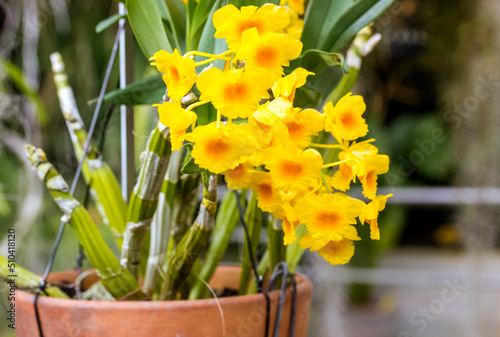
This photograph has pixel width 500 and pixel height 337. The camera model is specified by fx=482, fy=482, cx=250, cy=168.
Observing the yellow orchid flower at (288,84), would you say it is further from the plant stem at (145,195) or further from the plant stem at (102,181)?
the plant stem at (102,181)

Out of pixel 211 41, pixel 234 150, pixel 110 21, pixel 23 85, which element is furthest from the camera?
pixel 23 85

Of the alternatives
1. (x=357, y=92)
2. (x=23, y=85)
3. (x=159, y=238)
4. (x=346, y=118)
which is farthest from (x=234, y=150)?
(x=357, y=92)

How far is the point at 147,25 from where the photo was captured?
458 mm

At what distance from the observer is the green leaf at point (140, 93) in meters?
0.46

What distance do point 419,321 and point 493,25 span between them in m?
1.40

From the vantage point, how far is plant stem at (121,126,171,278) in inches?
17.6

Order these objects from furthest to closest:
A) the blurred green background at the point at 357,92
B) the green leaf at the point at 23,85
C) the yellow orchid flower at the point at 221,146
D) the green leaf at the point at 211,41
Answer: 1. the blurred green background at the point at 357,92
2. the green leaf at the point at 23,85
3. the green leaf at the point at 211,41
4. the yellow orchid flower at the point at 221,146

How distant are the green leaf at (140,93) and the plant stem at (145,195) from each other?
4cm

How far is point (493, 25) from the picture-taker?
1996mm

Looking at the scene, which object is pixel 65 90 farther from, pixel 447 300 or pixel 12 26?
pixel 447 300

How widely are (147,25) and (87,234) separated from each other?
216 millimetres

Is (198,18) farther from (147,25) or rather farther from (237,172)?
(237,172)

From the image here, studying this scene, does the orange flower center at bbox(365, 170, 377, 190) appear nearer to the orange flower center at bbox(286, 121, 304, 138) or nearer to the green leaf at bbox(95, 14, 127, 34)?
the orange flower center at bbox(286, 121, 304, 138)

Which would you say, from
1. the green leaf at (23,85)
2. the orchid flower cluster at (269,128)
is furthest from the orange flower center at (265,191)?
the green leaf at (23,85)
